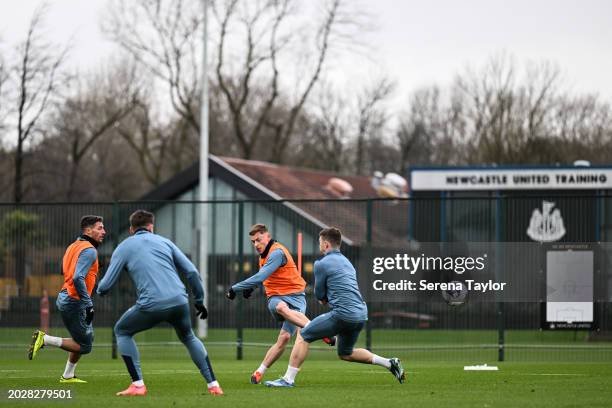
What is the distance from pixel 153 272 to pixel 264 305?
34.2 ft

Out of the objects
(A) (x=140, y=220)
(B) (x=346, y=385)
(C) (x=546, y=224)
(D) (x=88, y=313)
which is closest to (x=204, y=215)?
(C) (x=546, y=224)

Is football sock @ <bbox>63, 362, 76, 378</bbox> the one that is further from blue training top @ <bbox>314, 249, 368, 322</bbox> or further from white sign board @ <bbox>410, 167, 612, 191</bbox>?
white sign board @ <bbox>410, 167, 612, 191</bbox>

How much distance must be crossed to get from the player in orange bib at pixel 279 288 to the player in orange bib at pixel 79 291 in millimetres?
1831

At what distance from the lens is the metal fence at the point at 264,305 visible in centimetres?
2269

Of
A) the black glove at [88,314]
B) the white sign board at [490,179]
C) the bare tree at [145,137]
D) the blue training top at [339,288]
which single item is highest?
the bare tree at [145,137]

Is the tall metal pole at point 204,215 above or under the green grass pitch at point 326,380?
above

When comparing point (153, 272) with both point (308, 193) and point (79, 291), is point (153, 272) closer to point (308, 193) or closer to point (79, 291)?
point (79, 291)

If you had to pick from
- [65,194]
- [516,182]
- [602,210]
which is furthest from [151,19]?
[602,210]

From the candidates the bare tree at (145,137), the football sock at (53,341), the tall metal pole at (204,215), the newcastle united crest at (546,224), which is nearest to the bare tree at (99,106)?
the bare tree at (145,137)

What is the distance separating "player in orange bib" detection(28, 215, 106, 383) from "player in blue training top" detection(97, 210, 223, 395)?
2143mm

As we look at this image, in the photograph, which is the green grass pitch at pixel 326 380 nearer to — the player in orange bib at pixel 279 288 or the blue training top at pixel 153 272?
the player in orange bib at pixel 279 288

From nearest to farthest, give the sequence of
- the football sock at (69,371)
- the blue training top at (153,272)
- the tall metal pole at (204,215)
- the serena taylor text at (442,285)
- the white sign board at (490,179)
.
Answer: the blue training top at (153,272), the football sock at (69,371), the serena taylor text at (442,285), the tall metal pole at (204,215), the white sign board at (490,179)

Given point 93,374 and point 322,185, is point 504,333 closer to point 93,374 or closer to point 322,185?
point 93,374

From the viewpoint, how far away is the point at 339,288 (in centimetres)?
1434
